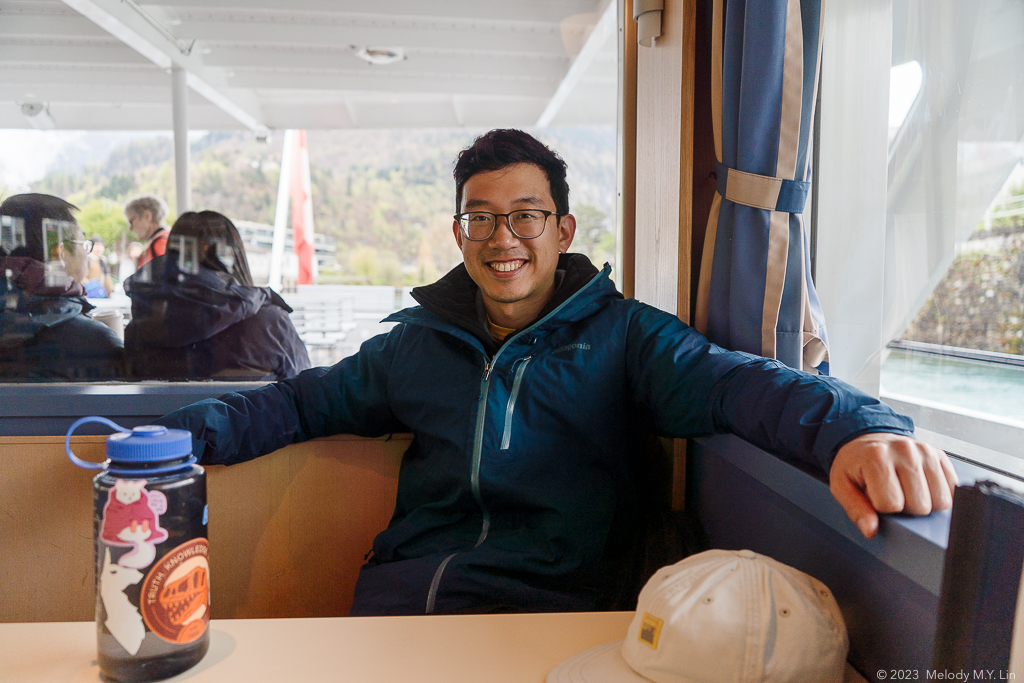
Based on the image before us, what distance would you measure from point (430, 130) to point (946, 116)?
95.7 inches

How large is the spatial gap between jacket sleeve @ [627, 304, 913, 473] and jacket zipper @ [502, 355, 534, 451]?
0.22 metres

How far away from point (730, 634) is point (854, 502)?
22 centimetres

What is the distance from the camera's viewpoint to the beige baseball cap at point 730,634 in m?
0.59

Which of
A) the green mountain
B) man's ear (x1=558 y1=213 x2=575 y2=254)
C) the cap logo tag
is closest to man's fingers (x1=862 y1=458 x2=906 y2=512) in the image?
the cap logo tag

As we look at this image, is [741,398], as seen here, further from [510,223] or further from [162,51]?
[162,51]

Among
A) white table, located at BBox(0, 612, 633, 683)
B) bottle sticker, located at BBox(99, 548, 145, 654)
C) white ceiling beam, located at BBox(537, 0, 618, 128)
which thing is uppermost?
white ceiling beam, located at BBox(537, 0, 618, 128)

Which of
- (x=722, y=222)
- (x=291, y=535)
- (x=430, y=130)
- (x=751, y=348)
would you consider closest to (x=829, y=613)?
(x=751, y=348)

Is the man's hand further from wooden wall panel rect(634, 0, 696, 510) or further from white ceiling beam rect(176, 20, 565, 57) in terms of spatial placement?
white ceiling beam rect(176, 20, 565, 57)

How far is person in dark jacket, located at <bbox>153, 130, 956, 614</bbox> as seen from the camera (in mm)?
1166

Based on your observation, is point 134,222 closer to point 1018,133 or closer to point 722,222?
point 722,222

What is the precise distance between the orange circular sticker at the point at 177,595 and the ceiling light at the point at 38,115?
1.99 m

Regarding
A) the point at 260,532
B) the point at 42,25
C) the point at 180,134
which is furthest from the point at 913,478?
the point at 180,134

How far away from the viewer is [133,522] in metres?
0.61

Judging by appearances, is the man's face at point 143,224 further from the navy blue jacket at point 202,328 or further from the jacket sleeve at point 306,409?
the jacket sleeve at point 306,409
